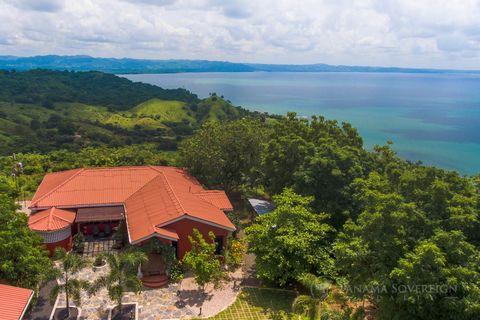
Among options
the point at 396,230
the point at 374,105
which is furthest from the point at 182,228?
the point at 374,105

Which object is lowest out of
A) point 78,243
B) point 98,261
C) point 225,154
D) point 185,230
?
point 98,261

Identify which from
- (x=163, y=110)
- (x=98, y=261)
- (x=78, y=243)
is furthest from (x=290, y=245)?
(x=163, y=110)

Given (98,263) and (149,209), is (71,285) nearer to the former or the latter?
(98,263)

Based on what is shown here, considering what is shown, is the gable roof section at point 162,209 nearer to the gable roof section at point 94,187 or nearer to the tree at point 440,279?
the gable roof section at point 94,187

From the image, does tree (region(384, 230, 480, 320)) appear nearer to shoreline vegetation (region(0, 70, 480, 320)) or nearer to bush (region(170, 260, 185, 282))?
shoreline vegetation (region(0, 70, 480, 320))

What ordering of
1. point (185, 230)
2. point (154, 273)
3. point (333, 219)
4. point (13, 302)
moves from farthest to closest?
point (333, 219), point (185, 230), point (154, 273), point (13, 302)

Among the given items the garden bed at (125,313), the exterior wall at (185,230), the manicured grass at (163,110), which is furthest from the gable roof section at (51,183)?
the manicured grass at (163,110)

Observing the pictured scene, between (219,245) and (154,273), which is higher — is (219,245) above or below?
above

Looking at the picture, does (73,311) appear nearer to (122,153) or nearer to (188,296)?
(188,296)
